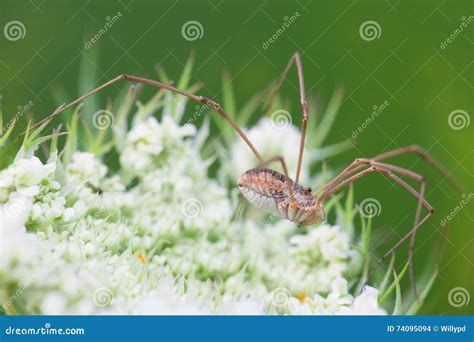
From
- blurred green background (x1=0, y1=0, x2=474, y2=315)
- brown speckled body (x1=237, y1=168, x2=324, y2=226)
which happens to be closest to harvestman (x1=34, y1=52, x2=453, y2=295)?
brown speckled body (x1=237, y1=168, x2=324, y2=226)

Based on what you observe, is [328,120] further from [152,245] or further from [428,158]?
[152,245]

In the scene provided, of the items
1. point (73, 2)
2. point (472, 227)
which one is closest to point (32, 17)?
point (73, 2)

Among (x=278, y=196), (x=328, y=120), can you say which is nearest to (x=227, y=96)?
(x=328, y=120)

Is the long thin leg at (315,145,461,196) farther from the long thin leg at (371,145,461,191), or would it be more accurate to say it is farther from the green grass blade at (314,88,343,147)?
the green grass blade at (314,88,343,147)

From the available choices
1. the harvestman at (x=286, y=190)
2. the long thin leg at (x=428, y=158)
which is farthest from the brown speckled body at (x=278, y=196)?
the long thin leg at (x=428, y=158)

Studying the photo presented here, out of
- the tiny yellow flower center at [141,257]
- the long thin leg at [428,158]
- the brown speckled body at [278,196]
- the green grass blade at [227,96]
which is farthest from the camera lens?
the green grass blade at [227,96]

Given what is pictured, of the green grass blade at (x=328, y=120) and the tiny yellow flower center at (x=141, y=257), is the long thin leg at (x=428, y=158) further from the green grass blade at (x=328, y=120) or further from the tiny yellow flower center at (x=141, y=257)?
the tiny yellow flower center at (x=141, y=257)
